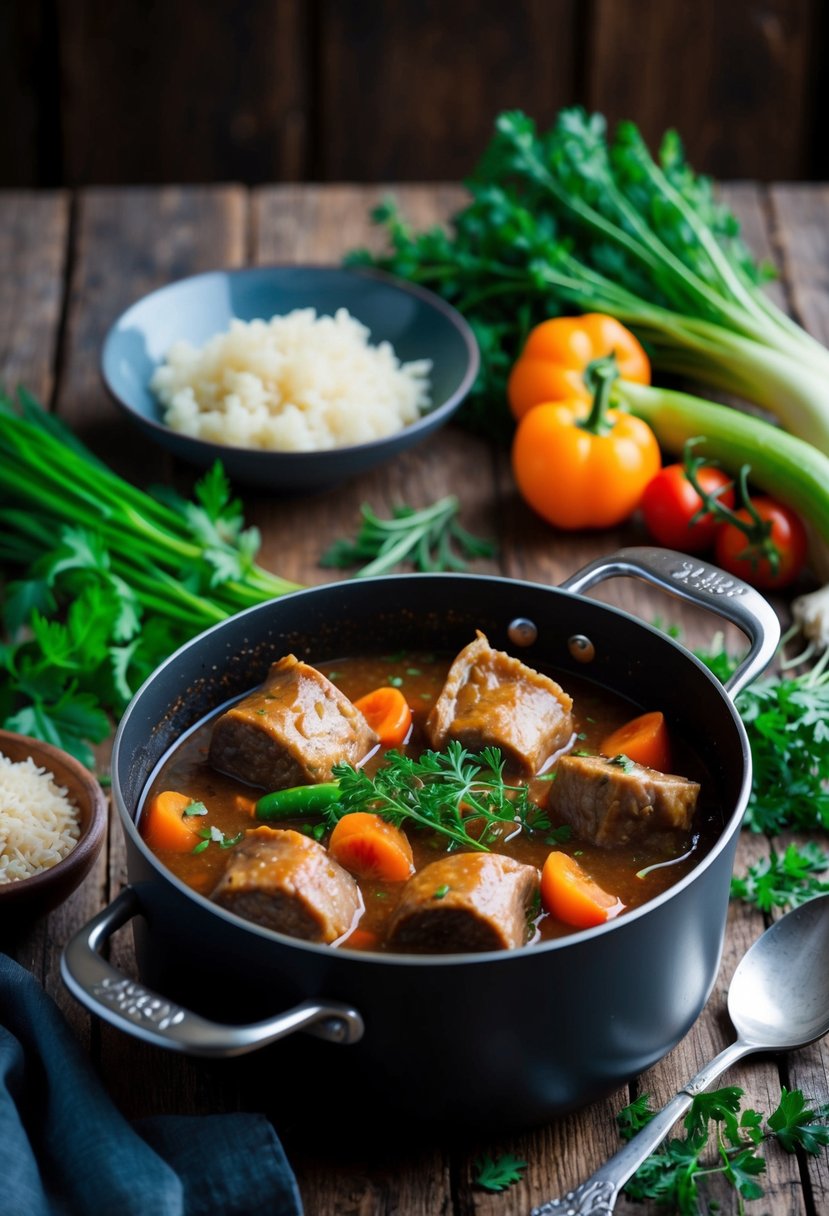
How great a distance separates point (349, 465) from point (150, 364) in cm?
83

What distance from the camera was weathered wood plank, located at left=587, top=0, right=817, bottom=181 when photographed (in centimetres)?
709

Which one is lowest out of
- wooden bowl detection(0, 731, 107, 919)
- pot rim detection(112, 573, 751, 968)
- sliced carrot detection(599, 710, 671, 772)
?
wooden bowl detection(0, 731, 107, 919)

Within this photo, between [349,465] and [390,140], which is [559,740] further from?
[390,140]

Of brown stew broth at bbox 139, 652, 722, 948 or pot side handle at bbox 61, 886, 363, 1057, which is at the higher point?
pot side handle at bbox 61, 886, 363, 1057

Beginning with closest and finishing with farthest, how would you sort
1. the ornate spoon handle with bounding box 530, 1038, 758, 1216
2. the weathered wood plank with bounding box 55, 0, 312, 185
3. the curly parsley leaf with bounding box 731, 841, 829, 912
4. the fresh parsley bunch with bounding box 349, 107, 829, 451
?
the ornate spoon handle with bounding box 530, 1038, 758, 1216, the curly parsley leaf with bounding box 731, 841, 829, 912, the fresh parsley bunch with bounding box 349, 107, 829, 451, the weathered wood plank with bounding box 55, 0, 312, 185

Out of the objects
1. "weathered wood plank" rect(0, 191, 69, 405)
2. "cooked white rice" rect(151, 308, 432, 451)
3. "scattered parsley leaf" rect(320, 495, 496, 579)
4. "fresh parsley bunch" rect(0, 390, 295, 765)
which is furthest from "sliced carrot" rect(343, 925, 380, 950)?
"weathered wood plank" rect(0, 191, 69, 405)

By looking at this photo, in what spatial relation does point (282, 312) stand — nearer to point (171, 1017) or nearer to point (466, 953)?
point (466, 953)

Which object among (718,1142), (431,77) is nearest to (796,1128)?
(718,1142)

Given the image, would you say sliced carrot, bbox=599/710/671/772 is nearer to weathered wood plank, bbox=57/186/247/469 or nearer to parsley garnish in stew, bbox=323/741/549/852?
parsley garnish in stew, bbox=323/741/549/852

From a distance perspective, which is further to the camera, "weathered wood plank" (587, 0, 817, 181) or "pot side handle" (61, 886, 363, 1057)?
"weathered wood plank" (587, 0, 817, 181)

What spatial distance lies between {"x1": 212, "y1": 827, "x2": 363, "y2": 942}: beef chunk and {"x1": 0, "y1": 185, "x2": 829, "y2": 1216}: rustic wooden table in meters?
0.30

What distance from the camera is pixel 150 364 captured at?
4367mm

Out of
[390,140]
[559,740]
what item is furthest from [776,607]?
[390,140]

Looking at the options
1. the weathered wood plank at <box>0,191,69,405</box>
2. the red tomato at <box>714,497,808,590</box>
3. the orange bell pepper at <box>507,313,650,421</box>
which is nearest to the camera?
the red tomato at <box>714,497,808,590</box>
